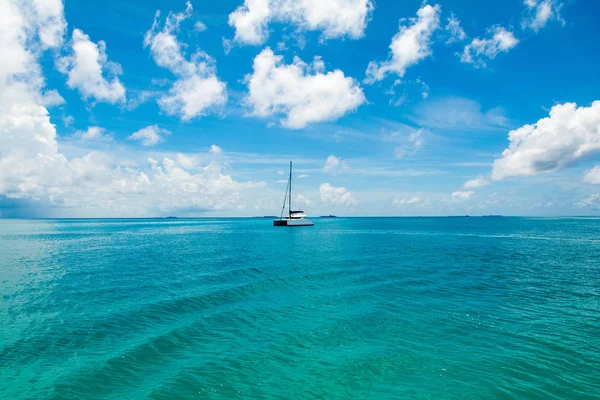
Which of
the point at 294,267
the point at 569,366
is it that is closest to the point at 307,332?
the point at 569,366

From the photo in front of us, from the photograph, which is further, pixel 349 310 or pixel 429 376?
pixel 349 310

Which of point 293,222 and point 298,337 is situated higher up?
point 293,222

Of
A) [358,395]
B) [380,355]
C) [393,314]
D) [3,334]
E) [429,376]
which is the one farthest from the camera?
[393,314]

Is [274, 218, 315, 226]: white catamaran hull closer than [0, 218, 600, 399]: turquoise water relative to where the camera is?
No

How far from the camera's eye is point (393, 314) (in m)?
20.1

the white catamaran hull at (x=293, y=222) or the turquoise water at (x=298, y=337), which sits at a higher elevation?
the white catamaran hull at (x=293, y=222)

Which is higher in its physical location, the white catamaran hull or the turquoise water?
the white catamaran hull

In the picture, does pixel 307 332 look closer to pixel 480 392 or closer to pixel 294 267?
pixel 480 392

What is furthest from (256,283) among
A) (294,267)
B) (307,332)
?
(307,332)

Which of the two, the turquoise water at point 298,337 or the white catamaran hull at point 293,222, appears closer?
the turquoise water at point 298,337

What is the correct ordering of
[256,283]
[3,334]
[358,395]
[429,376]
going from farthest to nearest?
[256,283], [3,334], [429,376], [358,395]

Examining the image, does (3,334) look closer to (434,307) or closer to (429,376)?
(429,376)

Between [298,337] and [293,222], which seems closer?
[298,337]

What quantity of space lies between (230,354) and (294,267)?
23928 millimetres
